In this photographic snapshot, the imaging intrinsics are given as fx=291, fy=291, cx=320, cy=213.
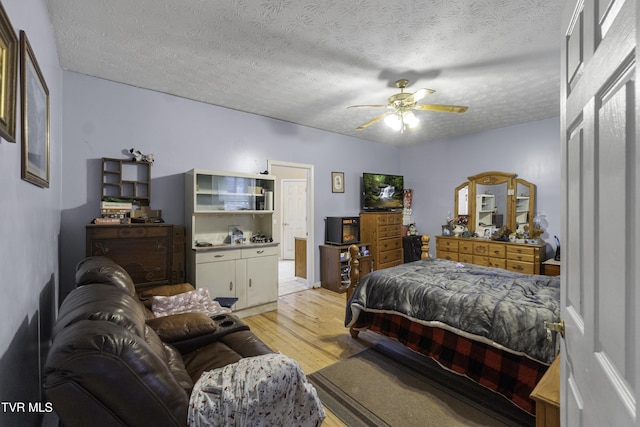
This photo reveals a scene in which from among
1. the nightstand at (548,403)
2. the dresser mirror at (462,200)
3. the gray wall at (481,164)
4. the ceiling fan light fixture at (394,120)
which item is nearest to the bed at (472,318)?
the nightstand at (548,403)

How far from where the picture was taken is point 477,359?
2.15 metres

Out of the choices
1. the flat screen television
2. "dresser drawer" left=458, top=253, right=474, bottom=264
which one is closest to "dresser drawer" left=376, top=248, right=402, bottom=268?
the flat screen television

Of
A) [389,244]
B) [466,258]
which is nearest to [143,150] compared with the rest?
[389,244]

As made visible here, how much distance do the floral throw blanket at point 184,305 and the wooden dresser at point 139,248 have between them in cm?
50

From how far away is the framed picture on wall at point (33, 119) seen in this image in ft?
4.31

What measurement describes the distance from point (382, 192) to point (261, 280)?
3106mm

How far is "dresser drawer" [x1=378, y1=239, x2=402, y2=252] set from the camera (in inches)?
214

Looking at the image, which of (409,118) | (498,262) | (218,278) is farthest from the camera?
(498,262)

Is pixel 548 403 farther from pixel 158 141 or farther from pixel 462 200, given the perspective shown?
pixel 462 200

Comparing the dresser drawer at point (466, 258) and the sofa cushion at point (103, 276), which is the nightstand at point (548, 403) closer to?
the sofa cushion at point (103, 276)

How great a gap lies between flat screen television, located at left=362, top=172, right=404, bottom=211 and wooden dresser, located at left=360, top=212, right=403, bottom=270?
0.25 m

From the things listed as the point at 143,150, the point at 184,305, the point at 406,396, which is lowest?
the point at 406,396

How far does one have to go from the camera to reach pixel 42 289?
1.87m

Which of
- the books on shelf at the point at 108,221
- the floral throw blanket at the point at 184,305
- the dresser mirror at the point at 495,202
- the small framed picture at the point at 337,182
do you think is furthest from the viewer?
the small framed picture at the point at 337,182
